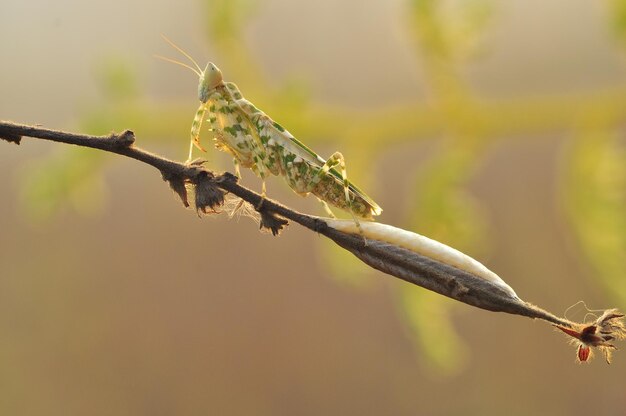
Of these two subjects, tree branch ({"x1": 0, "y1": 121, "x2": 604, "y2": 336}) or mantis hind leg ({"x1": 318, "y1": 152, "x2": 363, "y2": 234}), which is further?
mantis hind leg ({"x1": 318, "y1": 152, "x2": 363, "y2": 234})

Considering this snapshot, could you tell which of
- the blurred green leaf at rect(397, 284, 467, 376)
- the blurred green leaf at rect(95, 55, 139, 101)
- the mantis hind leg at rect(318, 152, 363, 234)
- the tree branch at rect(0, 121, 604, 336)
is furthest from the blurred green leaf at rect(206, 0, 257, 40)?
the tree branch at rect(0, 121, 604, 336)

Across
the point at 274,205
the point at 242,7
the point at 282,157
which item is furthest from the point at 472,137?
the point at 274,205

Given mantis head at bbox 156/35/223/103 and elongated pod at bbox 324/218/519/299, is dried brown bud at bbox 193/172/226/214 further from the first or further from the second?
mantis head at bbox 156/35/223/103

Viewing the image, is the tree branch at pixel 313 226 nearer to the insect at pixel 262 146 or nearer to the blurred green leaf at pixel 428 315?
the insect at pixel 262 146

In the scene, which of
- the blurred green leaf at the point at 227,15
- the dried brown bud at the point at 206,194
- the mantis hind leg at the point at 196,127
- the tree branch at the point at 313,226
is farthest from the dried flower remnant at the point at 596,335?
the blurred green leaf at the point at 227,15

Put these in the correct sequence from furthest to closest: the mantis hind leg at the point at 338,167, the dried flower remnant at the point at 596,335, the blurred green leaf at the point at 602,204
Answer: the blurred green leaf at the point at 602,204 < the mantis hind leg at the point at 338,167 < the dried flower remnant at the point at 596,335

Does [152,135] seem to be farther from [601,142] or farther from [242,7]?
[601,142]
